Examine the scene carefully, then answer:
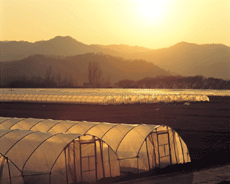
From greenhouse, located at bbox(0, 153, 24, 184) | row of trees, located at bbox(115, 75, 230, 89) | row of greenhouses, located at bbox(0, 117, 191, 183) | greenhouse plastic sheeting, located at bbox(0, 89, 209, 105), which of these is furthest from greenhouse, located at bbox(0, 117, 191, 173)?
row of trees, located at bbox(115, 75, 230, 89)

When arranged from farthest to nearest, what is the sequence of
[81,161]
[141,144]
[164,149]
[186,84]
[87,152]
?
[186,84] → [164,149] → [141,144] → [87,152] → [81,161]

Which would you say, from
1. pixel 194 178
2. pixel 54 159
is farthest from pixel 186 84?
pixel 54 159

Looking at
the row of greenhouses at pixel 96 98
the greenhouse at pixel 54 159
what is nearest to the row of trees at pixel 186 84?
the row of greenhouses at pixel 96 98

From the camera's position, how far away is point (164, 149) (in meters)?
19.0

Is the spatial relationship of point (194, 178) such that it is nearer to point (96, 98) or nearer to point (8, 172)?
point (8, 172)

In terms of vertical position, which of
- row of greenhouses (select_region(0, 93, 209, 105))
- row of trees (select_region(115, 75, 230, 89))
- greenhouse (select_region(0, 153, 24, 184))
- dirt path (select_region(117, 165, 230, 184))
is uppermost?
row of trees (select_region(115, 75, 230, 89))

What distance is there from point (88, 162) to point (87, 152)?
45 centimetres

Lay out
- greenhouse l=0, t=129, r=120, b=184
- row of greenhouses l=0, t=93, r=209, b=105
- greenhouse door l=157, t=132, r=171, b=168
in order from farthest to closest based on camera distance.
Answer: row of greenhouses l=0, t=93, r=209, b=105 → greenhouse door l=157, t=132, r=171, b=168 → greenhouse l=0, t=129, r=120, b=184

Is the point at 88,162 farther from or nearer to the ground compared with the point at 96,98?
nearer to the ground

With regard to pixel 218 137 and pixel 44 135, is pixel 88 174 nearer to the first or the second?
pixel 44 135

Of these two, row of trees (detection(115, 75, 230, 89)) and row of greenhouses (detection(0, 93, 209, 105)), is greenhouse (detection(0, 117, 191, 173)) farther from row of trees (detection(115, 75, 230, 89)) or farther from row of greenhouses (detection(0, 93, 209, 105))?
row of trees (detection(115, 75, 230, 89))

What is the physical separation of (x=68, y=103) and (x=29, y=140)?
50.5 metres

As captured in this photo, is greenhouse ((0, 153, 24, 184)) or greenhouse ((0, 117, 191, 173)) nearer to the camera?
greenhouse ((0, 153, 24, 184))

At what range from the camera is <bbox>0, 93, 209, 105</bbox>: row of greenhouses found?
211ft
